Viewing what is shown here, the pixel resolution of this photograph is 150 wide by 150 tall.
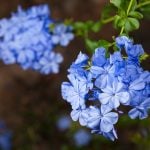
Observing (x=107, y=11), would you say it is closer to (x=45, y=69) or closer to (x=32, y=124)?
(x=45, y=69)

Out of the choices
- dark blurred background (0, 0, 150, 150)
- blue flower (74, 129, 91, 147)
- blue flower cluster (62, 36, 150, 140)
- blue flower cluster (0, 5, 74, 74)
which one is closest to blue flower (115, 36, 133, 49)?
blue flower cluster (62, 36, 150, 140)

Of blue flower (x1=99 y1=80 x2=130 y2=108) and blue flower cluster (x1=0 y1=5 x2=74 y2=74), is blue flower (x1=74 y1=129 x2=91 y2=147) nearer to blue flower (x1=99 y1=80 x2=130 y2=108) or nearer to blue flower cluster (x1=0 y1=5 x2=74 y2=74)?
blue flower cluster (x1=0 y1=5 x2=74 y2=74)

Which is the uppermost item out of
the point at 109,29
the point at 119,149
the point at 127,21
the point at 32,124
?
the point at 127,21

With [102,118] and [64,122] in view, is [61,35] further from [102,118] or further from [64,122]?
[64,122]

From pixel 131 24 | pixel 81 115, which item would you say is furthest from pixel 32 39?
pixel 81 115

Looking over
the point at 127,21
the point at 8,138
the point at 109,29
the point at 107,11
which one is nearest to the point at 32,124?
the point at 8,138

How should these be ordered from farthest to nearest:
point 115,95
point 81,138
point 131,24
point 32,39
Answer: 1. point 81,138
2. point 32,39
3. point 131,24
4. point 115,95

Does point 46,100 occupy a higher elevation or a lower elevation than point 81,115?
lower
